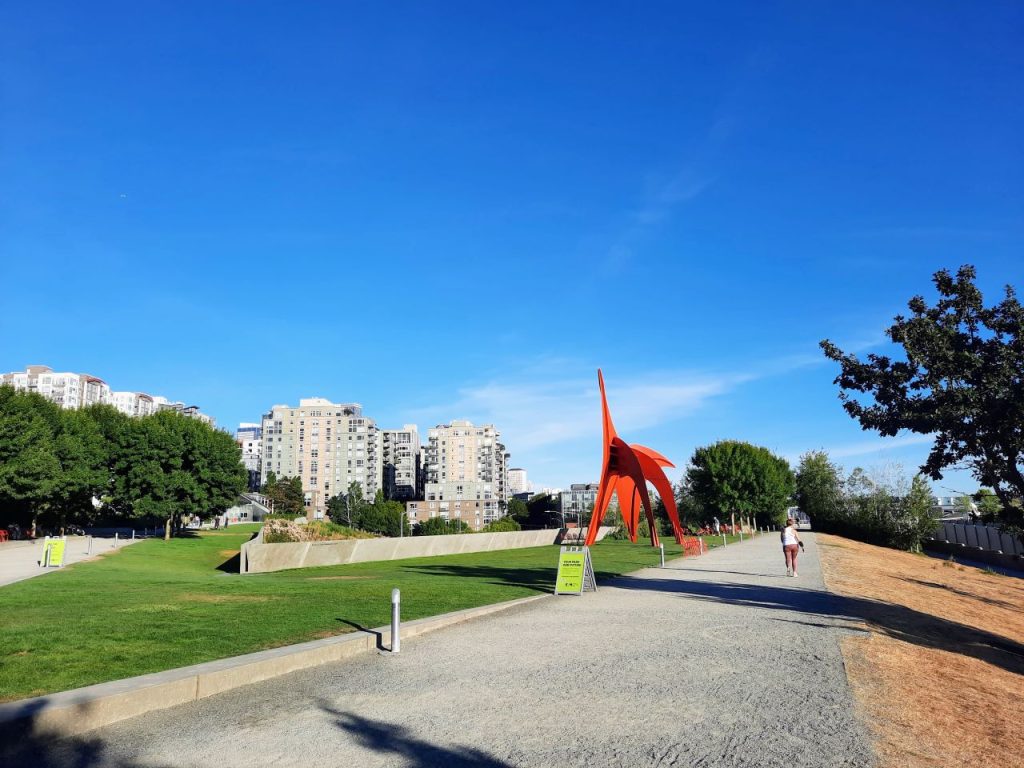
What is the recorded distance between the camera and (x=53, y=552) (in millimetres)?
22156

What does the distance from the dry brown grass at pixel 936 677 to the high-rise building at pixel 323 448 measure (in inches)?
5929

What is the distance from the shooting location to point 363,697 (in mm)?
7148

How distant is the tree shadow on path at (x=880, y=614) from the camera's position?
1091 cm

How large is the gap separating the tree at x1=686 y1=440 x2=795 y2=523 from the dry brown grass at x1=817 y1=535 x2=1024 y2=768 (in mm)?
50428

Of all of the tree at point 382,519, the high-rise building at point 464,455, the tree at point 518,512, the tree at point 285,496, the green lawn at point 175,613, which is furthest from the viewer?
the high-rise building at point 464,455

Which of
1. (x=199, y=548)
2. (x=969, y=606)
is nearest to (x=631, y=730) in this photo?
(x=969, y=606)

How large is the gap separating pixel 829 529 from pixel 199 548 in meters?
56.3

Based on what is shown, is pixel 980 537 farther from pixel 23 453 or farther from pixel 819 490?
pixel 23 453

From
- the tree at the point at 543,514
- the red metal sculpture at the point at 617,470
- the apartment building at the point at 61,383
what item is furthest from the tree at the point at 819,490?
the apartment building at the point at 61,383

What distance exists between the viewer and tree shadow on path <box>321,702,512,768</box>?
17.1 ft

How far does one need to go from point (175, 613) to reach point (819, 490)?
235 feet

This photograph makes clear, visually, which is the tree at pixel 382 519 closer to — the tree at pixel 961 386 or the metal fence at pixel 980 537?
the metal fence at pixel 980 537

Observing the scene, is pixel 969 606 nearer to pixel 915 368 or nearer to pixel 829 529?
pixel 915 368

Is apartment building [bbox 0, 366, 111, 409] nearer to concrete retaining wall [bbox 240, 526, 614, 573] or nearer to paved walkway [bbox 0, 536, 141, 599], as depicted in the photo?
paved walkway [bbox 0, 536, 141, 599]
